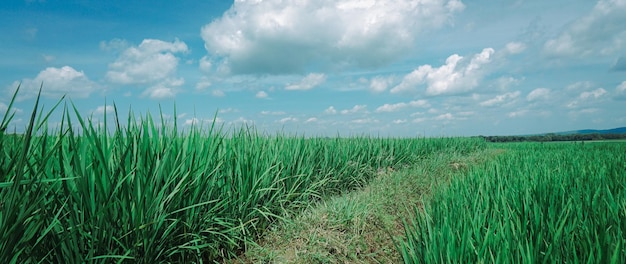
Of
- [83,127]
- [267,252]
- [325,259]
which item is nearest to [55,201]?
[83,127]

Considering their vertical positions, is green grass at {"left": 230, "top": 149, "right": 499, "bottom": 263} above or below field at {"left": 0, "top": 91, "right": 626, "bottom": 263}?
below

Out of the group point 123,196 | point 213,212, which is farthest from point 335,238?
point 123,196

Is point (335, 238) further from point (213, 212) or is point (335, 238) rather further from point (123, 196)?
point (123, 196)

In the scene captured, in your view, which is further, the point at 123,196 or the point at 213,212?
the point at 213,212

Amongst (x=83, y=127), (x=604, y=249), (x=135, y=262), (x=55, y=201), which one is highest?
(x=83, y=127)

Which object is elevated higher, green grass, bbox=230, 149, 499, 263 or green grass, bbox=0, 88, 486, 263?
green grass, bbox=0, 88, 486, 263

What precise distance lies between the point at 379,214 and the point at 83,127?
127 inches

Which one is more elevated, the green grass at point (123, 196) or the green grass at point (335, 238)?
the green grass at point (123, 196)

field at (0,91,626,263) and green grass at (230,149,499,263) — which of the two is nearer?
field at (0,91,626,263)

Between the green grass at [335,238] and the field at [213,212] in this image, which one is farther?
the green grass at [335,238]

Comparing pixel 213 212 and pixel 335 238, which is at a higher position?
pixel 213 212

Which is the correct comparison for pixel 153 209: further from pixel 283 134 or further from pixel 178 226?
pixel 283 134

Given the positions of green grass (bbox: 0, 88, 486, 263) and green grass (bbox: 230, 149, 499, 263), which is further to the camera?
green grass (bbox: 230, 149, 499, 263)

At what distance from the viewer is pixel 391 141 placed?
10.8 m
